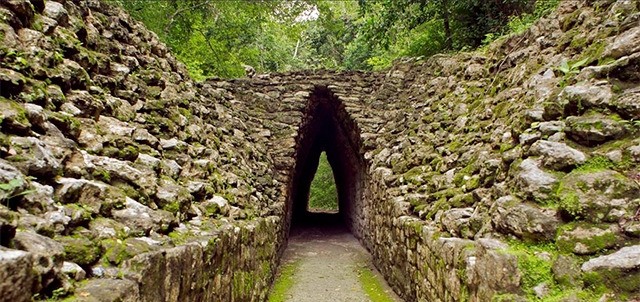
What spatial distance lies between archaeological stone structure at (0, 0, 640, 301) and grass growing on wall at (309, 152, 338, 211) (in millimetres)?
19488

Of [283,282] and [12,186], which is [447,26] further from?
[12,186]

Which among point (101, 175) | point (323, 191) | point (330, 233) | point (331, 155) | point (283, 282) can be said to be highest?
point (331, 155)

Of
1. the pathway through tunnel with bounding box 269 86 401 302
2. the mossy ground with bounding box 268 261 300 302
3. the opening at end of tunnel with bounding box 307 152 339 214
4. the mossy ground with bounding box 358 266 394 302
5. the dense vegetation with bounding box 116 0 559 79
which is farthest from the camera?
the opening at end of tunnel with bounding box 307 152 339 214

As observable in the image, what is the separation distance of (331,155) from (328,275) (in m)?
8.66

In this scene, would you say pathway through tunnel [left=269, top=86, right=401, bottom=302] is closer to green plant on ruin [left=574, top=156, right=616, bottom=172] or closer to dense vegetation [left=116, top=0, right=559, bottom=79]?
dense vegetation [left=116, top=0, right=559, bottom=79]

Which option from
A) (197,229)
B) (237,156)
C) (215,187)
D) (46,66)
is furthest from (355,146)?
(46,66)

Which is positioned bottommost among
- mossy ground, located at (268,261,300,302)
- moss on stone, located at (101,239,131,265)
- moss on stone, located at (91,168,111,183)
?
mossy ground, located at (268,261,300,302)

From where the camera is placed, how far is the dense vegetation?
31.3 ft

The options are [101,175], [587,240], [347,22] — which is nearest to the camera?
[587,240]

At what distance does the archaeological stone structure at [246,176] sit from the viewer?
7.62 feet

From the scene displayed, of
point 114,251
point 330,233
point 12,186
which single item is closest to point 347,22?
point 330,233

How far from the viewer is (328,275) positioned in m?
7.84

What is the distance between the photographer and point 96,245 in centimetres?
230

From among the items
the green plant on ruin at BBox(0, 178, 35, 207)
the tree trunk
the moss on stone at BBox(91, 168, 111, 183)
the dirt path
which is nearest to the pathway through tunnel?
the dirt path
